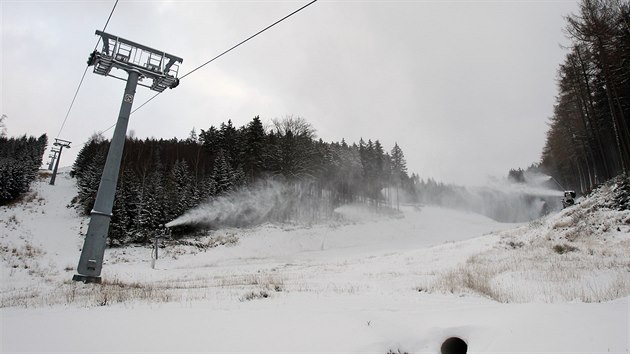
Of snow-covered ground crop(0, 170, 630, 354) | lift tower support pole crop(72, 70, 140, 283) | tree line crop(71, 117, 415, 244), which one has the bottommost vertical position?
snow-covered ground crop(0, 170, 630, 354)

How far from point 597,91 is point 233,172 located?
44.2m

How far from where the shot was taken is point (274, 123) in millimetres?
71750

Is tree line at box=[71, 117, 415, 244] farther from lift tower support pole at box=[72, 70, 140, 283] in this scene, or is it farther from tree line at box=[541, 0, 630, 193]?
tree line at box=[541, 0, 630, 193]

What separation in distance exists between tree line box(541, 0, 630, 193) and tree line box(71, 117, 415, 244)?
36.4 m

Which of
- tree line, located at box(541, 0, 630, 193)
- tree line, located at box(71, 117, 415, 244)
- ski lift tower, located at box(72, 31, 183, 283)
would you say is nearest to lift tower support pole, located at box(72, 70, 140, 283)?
ski lift tower, located at box(72, 31, 183, 283)

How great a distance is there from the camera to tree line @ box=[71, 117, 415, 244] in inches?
1628

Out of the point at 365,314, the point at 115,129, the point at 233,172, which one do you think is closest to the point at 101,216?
the point at 115,129

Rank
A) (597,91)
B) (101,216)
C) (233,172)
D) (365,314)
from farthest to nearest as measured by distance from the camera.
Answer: (233,172), (597,91), (101,216), (365,314)

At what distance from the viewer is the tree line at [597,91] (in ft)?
77.9

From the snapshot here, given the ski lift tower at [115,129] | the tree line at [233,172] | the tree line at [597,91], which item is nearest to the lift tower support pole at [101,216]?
the ski lift tower at [115,129]

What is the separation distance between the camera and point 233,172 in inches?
2082

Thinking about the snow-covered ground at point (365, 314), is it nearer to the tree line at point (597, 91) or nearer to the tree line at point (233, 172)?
the tree line at point (597, 91)

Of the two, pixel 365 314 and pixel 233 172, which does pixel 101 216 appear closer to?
pixel 365 314

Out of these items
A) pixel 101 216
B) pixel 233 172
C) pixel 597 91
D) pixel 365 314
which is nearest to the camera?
pixel 365 314
